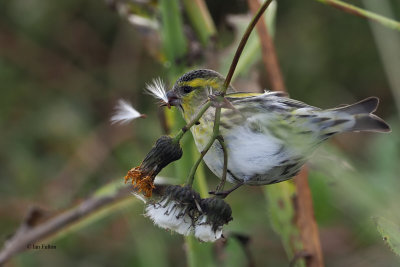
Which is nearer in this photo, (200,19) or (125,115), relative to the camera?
(125,115)

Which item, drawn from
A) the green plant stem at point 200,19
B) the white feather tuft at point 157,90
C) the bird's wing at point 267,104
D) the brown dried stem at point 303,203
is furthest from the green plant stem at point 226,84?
the green plant stem at point 200,19

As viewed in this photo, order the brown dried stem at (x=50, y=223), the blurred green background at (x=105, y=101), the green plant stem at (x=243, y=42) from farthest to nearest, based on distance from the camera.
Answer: the blurred green background at (x=105, y=101)
the brown dried stem at (x=50, y=223)
the green plant stem at (x=243, y=42)

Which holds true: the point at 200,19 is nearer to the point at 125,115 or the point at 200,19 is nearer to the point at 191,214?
the point at 125,115

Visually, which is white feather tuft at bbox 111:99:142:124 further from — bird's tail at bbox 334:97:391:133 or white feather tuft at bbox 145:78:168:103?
bird's tail at bbox 334:97:391:133

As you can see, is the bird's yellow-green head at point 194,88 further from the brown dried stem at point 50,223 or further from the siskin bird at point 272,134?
the brown dried stem at point 50,223

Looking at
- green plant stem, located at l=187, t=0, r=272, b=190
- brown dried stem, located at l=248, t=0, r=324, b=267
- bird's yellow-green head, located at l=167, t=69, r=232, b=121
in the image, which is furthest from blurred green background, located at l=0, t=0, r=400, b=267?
green plant stem, located at l=187, t=0, r=272, b=190

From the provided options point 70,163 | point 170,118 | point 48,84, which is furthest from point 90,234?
point 170,118

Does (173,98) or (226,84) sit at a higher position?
(173,98)

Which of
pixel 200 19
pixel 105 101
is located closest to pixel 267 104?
pixel 200 19

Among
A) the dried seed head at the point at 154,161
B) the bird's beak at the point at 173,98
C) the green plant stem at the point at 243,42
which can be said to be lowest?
the dried seed head at the point at 154,161
